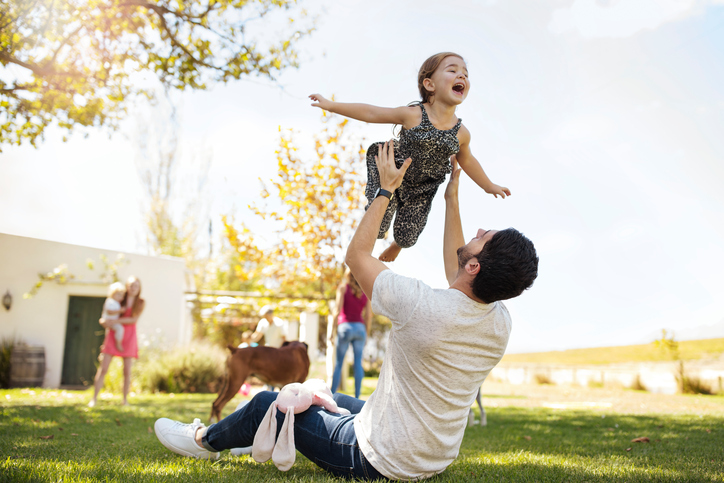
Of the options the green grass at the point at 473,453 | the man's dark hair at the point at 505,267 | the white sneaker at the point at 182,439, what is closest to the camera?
the man's dark hair at the point at 505,267

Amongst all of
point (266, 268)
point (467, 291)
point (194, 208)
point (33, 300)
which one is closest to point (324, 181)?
point (266, 268)

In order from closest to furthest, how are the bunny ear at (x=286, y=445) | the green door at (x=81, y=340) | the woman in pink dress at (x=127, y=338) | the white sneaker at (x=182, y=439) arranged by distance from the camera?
the bunny ear at (x=286, y=445) < the white sneaker at (x=182, y=439) < the woman in pink dress at (x=127, y=338) < the green door at (x=81, y=340)

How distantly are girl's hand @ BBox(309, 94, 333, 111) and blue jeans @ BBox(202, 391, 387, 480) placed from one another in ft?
4.65

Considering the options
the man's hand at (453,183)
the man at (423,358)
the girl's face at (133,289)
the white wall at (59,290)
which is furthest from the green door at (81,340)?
the man at (423,358)

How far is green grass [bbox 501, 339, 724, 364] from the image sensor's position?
52.5 ft

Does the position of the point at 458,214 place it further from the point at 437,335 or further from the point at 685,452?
the point at 685,452

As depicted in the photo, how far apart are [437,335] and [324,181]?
8569mm

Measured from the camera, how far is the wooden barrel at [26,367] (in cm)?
980

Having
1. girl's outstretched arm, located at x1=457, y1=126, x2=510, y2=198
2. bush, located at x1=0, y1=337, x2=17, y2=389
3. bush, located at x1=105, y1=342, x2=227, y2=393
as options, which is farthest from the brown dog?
bush, located at x1=0, y1=337, x2=17, y2=389

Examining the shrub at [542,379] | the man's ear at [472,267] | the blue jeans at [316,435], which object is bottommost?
the shrub at [542,379]

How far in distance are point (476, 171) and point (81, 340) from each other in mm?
11379

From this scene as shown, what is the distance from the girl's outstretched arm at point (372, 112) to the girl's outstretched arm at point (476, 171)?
384 millimetres

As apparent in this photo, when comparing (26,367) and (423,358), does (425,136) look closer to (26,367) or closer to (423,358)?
(423,358)

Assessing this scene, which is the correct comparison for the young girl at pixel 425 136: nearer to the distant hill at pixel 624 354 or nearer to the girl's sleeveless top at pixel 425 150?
the girl's sleeveless top at pixel 425 150
